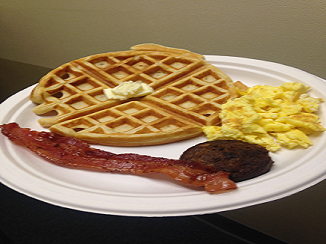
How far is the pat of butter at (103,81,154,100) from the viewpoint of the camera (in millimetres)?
2271

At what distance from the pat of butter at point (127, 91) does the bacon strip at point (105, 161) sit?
52 cm

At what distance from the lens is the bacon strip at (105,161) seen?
1.42m

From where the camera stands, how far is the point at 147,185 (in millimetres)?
1530

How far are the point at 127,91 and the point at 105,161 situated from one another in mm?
732

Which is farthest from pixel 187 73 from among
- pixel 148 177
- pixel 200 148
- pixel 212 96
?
pixel 148 177

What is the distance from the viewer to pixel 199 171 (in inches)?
57.8

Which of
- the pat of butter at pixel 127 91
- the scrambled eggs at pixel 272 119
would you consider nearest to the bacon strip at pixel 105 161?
the scrambled eggs at pixel 272 119

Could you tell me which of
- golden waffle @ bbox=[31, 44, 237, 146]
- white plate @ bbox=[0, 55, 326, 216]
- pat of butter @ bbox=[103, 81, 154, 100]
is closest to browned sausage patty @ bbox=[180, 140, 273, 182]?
white plate @ bbox=[0, 55, 326, 216]

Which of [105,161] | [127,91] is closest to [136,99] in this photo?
[127,91]

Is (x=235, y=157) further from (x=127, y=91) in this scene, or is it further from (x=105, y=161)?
(x=127, y=91)

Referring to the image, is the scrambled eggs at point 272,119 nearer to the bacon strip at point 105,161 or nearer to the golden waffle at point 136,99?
the golden waffle at point 136,99

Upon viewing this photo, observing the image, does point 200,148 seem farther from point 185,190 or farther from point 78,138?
point 78,138

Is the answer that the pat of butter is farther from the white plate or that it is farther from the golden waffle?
the white plate

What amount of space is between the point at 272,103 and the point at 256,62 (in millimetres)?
748
